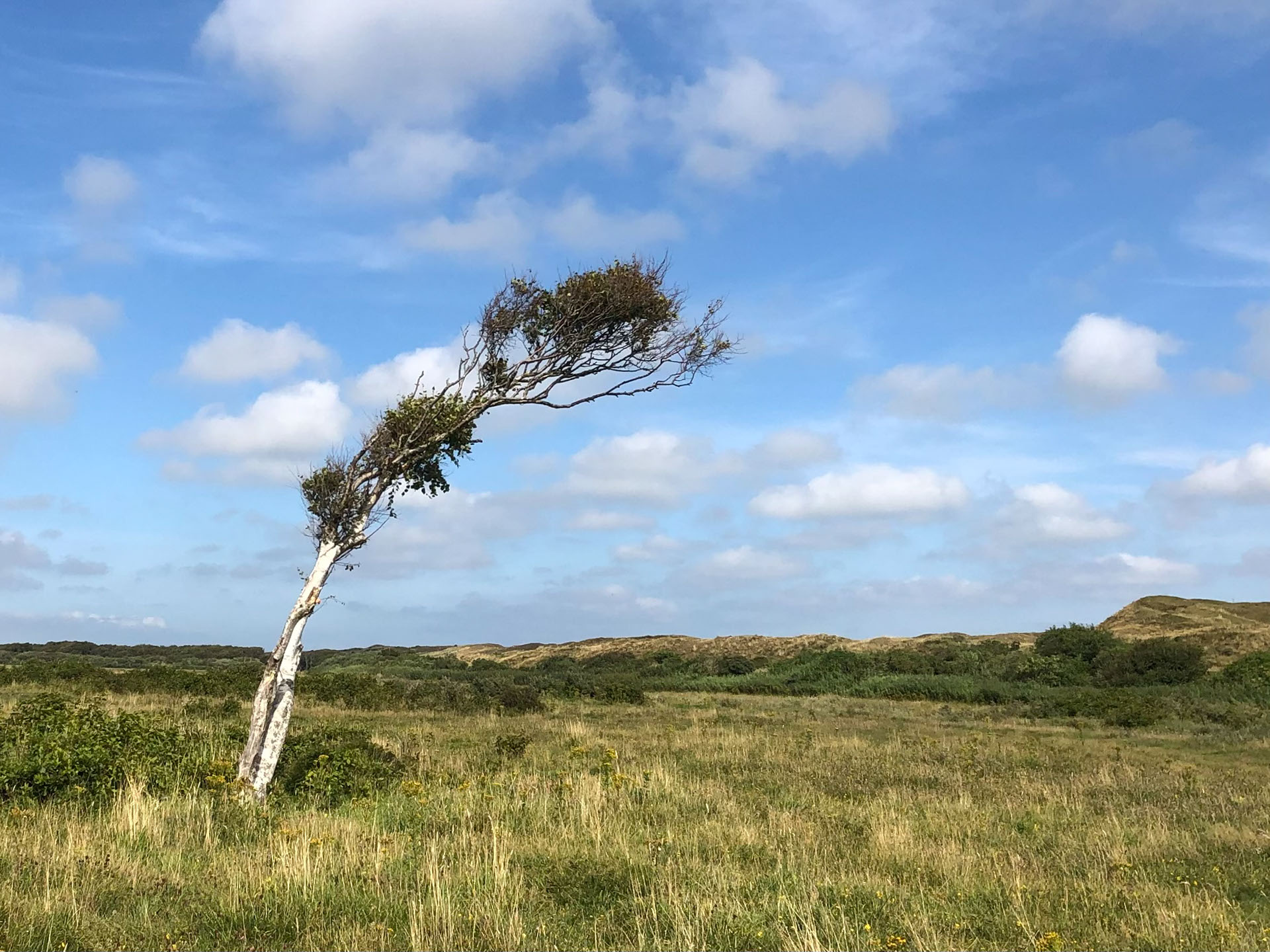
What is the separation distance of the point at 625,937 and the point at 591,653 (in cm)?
6793

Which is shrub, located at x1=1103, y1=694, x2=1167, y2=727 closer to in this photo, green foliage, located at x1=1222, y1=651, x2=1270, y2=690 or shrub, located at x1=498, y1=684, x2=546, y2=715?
green foliage, located at x1=1222, y1=651, x2=1270, y2=690

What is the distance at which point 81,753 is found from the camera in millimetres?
11062

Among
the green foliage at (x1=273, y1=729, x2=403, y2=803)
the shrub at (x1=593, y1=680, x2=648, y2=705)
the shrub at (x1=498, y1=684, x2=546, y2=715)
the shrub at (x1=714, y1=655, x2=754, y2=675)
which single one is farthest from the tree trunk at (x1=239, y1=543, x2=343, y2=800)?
the shrub at (x1=714, y1=655, x2=754, y2=675)

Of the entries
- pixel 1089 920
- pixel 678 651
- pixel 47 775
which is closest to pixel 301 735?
pixel 47 775

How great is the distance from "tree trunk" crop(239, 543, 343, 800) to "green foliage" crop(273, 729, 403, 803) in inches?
21.3

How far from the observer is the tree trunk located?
12008 millimetres

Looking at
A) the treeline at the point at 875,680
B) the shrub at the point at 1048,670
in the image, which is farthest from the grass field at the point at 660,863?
the shrub at the point at 1048,670

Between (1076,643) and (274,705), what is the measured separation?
4534cm

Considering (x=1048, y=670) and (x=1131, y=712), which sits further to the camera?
→ (x=1048, y=670)

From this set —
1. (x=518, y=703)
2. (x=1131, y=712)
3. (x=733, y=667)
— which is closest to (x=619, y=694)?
(x=518, y=703)

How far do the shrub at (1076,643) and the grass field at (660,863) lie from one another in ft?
108

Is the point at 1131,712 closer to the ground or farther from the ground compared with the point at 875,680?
farther from the ground

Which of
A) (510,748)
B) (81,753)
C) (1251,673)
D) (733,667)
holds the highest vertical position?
(81,753)

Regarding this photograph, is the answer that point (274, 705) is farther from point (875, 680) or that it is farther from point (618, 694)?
point (875, 680)
